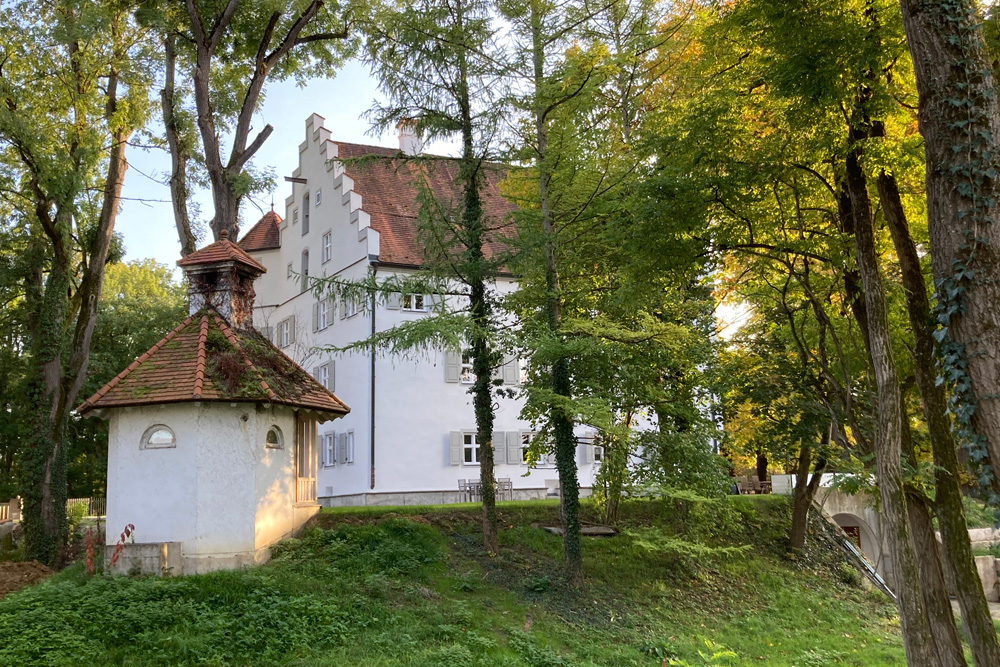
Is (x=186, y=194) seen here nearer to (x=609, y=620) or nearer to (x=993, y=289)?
(x=609, y=620)

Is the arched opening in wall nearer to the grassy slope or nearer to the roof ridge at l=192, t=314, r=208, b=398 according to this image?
the grassy slope

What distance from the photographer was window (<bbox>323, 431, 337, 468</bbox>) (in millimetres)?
28703

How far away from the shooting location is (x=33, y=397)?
20.8 m

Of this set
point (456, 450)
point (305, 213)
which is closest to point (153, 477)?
point (456, 450)

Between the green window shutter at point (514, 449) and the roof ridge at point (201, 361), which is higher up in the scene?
the roof ridge at point (201, 361)

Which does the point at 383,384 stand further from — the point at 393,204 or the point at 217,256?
the point at 217,256

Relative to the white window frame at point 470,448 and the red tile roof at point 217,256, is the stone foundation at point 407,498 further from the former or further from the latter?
the red tile roof at point 217,256

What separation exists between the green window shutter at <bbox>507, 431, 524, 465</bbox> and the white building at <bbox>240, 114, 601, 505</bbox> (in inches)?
1.4

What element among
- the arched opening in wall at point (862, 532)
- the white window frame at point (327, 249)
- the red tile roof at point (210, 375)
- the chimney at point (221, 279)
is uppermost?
the white window frame at point (327, 249)

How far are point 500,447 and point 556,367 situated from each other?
12587mm

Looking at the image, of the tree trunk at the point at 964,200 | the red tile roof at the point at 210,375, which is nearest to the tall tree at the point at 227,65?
the red tile roof at the point at 210,375

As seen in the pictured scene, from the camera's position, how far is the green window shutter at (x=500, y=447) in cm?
2850

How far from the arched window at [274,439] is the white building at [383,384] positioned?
30.4 ft

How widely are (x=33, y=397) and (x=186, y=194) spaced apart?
653 centimetres
